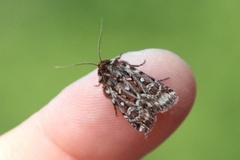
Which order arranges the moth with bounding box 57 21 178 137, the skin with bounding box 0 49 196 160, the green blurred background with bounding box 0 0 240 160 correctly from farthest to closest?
the green blurred background with bounding box 0 0 240 160
the skin with bounding box 0 49 196 160
the moth with bounding box 57 21 178 137

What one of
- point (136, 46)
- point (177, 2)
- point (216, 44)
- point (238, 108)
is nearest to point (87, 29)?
point (136, 46)

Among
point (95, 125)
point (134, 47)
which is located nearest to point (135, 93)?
point (95, 125)

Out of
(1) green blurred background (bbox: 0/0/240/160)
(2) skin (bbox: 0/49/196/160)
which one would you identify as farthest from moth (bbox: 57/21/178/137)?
(1) green blurred background (bbox: 0/0/240/160)

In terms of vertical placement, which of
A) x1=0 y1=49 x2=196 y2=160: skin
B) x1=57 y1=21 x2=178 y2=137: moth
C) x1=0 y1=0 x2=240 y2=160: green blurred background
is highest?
x1=57 y1=21 x2=178 y2=137: moth

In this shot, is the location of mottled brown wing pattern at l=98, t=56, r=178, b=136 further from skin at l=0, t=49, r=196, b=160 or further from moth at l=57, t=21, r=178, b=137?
skin at l=0, t=49, r=196, b=160

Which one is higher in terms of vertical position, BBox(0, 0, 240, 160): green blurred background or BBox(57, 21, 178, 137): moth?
BBox(57, 21, 178, 137): moth

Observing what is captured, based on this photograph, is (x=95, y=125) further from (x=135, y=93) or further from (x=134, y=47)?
(x=134, y=47)
